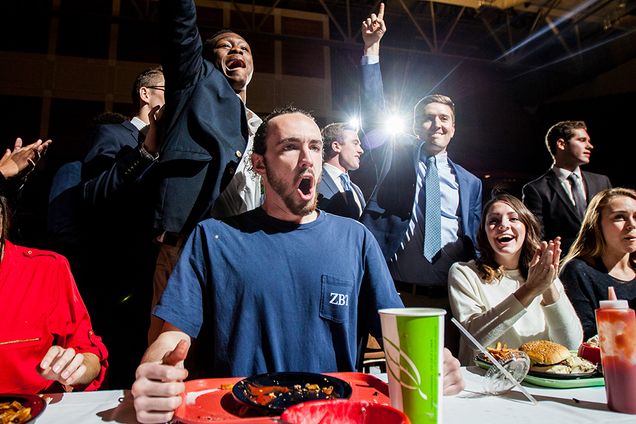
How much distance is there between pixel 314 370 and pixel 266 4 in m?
8.55

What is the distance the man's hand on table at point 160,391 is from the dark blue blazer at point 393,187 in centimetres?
172

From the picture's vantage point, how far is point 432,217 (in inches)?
95.0

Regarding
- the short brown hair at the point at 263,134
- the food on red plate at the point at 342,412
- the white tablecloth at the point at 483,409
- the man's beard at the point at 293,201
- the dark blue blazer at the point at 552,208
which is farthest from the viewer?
the dark blue blazer at the point at 552,208

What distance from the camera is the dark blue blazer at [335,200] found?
2686 millimetres

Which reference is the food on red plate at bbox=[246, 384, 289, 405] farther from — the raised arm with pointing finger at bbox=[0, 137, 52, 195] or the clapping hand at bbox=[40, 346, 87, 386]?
the raised arm with pointing finger at bbox=[0, 137, 52, 195]

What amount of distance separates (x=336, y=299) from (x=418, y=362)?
0.55m

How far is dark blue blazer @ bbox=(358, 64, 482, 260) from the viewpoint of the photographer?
239cm

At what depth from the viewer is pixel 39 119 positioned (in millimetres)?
7598

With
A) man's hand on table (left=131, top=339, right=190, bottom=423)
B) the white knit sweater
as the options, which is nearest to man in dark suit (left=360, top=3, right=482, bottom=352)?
the white knit sweater

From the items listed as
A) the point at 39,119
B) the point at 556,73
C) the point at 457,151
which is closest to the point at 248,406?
the point at 39,119

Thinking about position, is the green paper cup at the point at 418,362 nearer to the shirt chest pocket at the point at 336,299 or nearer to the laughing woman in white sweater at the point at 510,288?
the shirt chest pocket at the point at 336,299

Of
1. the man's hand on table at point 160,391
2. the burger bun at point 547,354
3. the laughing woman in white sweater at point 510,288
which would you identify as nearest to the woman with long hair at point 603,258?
the laughing woman in white sweater at point 510,288

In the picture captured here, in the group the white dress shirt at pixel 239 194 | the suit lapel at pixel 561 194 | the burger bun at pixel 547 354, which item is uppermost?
the suit lapel at pixel 561 194

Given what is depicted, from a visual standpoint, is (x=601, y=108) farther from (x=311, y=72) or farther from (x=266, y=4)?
(x=266, y=4)
